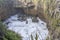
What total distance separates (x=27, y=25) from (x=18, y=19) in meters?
0.42

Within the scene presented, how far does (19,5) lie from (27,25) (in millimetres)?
1076

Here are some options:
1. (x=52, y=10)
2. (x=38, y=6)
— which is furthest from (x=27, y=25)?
(x=52, y=10)

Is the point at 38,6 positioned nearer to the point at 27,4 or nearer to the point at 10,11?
the point at 27,4

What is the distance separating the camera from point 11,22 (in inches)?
196

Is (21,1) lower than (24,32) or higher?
higher

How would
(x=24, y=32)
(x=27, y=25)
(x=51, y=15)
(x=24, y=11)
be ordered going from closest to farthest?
(x=51, y=15) → (x=24, y=32) → (x=27, y=25) → (x=24, y=11)

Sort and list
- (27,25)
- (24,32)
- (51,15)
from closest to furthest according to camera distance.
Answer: (51,15), (24,32), (27,25)

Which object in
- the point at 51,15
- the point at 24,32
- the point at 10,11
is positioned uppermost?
the point at 51,15

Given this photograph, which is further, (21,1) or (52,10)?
(21,1)

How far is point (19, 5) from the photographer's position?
557 cm

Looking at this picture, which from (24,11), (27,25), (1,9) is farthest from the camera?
(24,11)

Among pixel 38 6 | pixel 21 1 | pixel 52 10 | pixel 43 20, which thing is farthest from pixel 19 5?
pixel 52 10

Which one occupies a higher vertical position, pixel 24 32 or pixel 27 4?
pixel 27 4

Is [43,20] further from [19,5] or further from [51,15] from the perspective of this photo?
[51,15]
